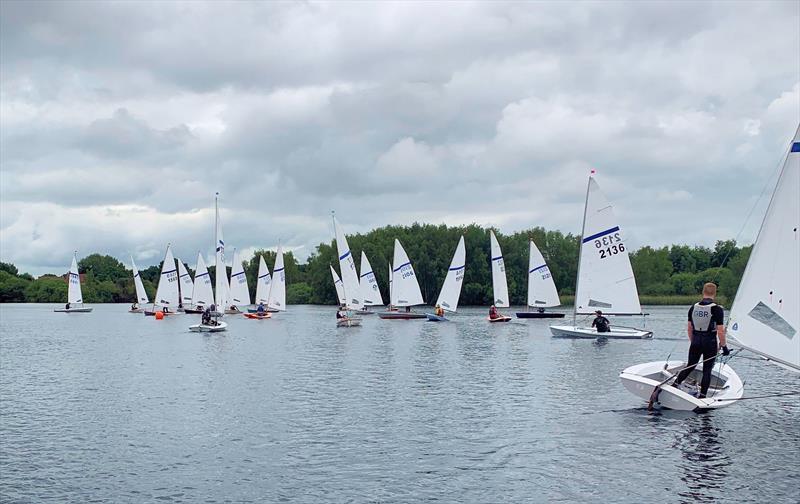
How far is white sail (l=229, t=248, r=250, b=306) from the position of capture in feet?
305

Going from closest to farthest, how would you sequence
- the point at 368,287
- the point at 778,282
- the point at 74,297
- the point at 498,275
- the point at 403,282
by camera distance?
the point at 778,282
the point at 498,275
the point at 403,282
the point at 368,287
the point at 74,297

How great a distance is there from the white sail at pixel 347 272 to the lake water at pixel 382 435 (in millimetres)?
33238

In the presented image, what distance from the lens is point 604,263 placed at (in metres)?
46.0

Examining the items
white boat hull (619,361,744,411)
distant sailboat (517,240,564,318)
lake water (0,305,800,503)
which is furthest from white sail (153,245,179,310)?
white boat hull (619,361,744,411)

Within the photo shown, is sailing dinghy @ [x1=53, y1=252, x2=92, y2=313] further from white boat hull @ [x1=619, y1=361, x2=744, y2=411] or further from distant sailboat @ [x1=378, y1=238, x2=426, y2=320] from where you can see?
white boat hull @ [x1=619, y1=361, x2=744, y2=411]

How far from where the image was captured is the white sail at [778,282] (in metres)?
16.1

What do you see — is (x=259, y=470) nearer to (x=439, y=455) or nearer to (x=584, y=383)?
(x=439, y=455)

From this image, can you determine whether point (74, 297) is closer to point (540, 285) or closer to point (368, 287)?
point (368, 287)

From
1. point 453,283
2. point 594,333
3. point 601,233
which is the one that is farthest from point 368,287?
point 601,233

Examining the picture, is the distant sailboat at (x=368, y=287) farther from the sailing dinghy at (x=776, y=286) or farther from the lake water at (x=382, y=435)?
the sailing dinghy at (x=776, y=286)

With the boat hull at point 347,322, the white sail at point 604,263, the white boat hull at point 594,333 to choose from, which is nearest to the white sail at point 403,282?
the boat hull at point 347,322

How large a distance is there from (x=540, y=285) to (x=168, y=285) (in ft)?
169

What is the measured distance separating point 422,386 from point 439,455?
37.9 feet

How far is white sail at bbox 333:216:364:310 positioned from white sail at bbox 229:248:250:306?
858 inches
